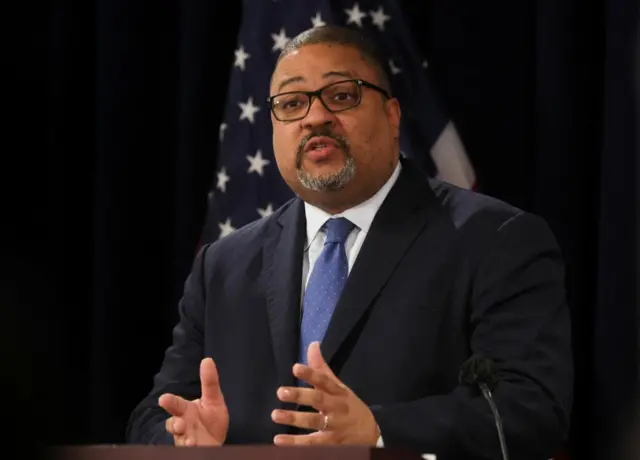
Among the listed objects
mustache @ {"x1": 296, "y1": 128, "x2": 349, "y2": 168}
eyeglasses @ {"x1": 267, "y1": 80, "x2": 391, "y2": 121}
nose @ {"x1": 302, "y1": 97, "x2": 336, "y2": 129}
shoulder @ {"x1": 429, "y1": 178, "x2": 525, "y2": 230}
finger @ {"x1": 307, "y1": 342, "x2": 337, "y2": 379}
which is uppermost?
eyeglasses @ {"x1": 267, "y1": 80, "x2": 391, "y2": 121}

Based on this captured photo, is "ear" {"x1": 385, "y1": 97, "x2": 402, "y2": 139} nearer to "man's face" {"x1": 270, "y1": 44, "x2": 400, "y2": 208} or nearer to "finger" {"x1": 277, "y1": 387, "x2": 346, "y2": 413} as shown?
"man's face" {"x1": 270, "y1": 44, "x2": 400, "y2": 208}

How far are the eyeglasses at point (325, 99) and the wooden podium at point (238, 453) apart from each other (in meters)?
1.36

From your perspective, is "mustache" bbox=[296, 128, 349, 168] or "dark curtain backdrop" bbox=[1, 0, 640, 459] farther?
"dark curtain backdrop" bbox=[1, 0, 640, 459]

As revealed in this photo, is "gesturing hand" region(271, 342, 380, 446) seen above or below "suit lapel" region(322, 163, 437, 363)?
below

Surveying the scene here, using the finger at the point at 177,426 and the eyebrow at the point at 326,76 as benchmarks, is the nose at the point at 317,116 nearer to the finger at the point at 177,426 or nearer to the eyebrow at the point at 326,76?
the eyebrow at the point at 326,76

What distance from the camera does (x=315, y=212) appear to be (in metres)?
2.49

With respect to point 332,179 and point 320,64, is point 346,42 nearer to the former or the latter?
point 320,64

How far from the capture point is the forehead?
2.44 metres

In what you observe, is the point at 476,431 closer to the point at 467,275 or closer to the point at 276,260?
the point at 467,275

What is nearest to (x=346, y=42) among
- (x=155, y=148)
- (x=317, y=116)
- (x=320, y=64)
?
(x=320, y=64)

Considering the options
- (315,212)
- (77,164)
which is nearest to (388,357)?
(315,212)

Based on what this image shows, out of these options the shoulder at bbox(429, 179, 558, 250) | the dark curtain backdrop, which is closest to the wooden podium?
the shoulder at bbox(429, 179, 558, 250)

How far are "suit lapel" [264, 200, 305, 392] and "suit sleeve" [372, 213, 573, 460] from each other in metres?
0.40

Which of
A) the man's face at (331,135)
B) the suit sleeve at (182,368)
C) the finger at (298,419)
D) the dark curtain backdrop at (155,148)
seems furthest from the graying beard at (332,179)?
the finger at (298,419)
